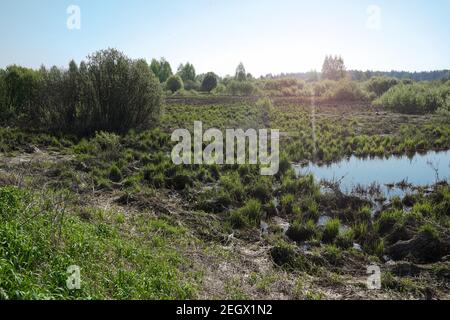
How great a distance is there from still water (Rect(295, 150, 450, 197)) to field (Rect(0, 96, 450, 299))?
0.89 metres

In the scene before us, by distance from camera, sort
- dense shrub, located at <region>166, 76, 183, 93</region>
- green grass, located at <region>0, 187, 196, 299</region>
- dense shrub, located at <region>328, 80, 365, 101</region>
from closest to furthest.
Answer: green grass, located at <region>0, 187, 196, 299</region>
dense shrub, located at <region>328, 80, 365, 101</region>
dense shrub, located at <region>166, 76, 183, 93</region>

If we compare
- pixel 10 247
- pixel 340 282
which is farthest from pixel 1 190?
pixel 340 282

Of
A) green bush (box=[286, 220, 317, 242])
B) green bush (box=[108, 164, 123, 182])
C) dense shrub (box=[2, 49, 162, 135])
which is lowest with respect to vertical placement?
green bush (box=[286, 220, 317, 242])

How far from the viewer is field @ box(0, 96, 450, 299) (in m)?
4.28

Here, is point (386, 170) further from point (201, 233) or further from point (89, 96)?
point (89, 96)

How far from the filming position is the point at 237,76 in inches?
2813

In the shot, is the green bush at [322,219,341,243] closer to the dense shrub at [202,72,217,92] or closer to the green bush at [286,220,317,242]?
the green bush at [286,220,317,242]

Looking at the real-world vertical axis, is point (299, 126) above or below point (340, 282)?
above

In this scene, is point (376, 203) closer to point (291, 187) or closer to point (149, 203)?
point (291, 187)

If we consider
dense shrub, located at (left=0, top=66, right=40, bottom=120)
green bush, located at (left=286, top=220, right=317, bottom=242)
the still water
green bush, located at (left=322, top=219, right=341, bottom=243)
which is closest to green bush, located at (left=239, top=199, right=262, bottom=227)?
green bush, located at (left=286, top=220, right=317, bottom=242)

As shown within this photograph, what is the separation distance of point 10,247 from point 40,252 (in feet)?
1.04

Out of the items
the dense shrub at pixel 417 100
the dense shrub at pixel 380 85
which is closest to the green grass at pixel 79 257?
the dense shrub at pixel 417 100

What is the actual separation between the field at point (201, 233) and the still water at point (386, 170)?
893 mm
